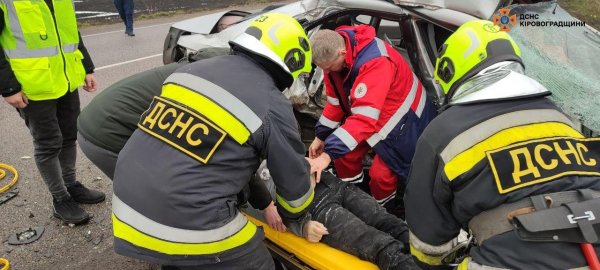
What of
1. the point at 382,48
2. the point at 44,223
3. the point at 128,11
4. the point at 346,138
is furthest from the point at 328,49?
the point at 128,11

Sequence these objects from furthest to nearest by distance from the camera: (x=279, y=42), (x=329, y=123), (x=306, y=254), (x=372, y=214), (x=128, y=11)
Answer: (x=128, y=11) < (x=329, y=123) < (x=372, y=214) < (x=306, y=254) < (x=279, y=42)

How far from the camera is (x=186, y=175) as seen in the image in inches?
66.4

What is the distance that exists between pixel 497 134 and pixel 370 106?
4.26ft

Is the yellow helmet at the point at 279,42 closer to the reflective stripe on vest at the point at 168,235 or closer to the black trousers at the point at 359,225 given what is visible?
the reflective stripe on vest at the point at 168,235

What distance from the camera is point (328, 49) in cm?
264

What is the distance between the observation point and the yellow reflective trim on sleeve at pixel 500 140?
54.4 inches

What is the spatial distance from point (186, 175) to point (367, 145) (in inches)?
64.0

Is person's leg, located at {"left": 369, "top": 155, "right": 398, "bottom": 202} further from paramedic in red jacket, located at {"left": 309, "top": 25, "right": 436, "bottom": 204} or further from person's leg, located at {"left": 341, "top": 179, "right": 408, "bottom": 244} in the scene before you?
person's leg, located at {"left": 341, "top": 179, "right": 408, "bottom": 244}

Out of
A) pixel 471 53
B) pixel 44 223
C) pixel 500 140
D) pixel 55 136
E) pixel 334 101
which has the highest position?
pixel 471 53

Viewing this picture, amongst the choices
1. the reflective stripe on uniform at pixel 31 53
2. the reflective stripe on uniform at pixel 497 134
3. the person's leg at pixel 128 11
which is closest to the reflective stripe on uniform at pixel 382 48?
the reflective stripe on uniform at pixel 497 134

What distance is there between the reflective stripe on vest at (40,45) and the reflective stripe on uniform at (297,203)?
171cm

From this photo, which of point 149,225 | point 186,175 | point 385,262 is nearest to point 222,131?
point 186,175

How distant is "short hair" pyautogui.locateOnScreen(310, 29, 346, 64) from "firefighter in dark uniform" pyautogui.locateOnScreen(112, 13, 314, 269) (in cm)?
74

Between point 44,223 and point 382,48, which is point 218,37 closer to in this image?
point 382,48
